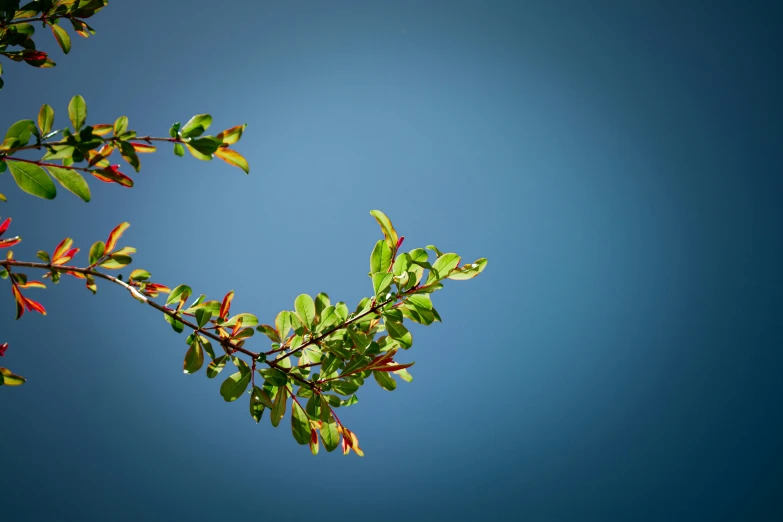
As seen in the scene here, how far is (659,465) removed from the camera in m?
5.94

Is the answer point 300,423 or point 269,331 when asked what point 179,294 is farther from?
point 300,423

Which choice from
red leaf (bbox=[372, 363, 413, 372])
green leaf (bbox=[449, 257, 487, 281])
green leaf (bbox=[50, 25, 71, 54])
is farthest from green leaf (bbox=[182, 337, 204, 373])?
green leaf (bbox=[50, 25, 71, 54])

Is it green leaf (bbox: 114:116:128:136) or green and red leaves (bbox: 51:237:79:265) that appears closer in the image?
green leaf (bbox: 114:116:128:136)

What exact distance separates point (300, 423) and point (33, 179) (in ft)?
1.47

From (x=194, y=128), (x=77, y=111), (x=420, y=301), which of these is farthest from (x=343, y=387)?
(x=77, y=111)

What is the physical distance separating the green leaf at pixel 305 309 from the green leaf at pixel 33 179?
13.4 inches

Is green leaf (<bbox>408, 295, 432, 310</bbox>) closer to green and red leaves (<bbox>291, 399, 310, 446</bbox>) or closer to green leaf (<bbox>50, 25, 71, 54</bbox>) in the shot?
green and red leaves (<bbox>291, 399, 310, 446</bbox>)

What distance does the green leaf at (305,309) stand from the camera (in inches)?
27.6

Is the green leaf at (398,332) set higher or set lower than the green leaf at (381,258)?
lower

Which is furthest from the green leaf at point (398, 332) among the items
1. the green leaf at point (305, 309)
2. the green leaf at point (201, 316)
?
the green leaf at point (201, 316)

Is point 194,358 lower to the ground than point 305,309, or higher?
lower

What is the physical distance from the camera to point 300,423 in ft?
2.11

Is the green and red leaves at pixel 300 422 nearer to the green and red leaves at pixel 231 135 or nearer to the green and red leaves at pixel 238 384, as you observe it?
the green and red leaves at pixel 238 384

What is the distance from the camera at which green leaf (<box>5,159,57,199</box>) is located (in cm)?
52
